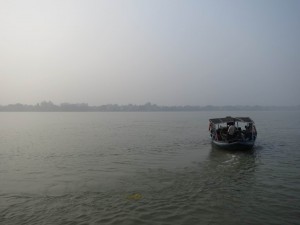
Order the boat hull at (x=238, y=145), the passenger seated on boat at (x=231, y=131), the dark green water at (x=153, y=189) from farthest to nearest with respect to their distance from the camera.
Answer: the passenger seated on boat at (x=231, y=131) → the boat hull at (x=238, y=145) → the dark green water at (x=153, y=189)

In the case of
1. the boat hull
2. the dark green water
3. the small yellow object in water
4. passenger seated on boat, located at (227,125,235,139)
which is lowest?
the dark green water

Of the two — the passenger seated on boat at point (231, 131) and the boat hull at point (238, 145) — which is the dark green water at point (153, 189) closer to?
the boat hull at point (238, 145)

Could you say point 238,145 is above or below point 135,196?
above

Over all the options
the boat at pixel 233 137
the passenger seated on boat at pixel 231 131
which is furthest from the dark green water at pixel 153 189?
the passenger seated on boat at pixel 231 131

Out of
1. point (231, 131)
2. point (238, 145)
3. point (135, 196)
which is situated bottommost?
point (135, 196)

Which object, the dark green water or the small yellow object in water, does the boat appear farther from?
the small yellow object in water

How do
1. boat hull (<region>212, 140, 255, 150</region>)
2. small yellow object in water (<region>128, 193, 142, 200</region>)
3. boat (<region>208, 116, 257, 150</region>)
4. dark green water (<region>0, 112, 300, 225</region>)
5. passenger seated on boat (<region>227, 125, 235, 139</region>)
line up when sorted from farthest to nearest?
passenger seated on boat (<region>227, 125, 235, 139</region>), boat (<region>208, 116, 257, 150</region>), boat hull (<region>212, 140, 255, 150</region>), small yellow object in water (<region>128, 193, 142, 200</region>), dark green water (<region>0, 112, 300, 225</region>)

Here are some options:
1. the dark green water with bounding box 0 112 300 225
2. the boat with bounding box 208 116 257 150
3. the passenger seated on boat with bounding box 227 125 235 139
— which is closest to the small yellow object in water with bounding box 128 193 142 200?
the dark green water with bounding box 0 112 300 225

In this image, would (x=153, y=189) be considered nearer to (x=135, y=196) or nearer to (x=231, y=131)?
(x=135, y=196)

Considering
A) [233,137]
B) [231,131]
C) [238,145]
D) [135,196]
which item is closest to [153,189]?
[135,196]

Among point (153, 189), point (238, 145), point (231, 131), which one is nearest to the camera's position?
point (153, 189)

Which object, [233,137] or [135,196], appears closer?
[135,196]

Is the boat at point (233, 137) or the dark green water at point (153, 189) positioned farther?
the boat at point (233, 137)

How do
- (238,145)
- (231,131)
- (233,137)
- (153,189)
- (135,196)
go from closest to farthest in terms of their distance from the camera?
(135,196), (153,189), (238,145), (231,131), (233,137)
